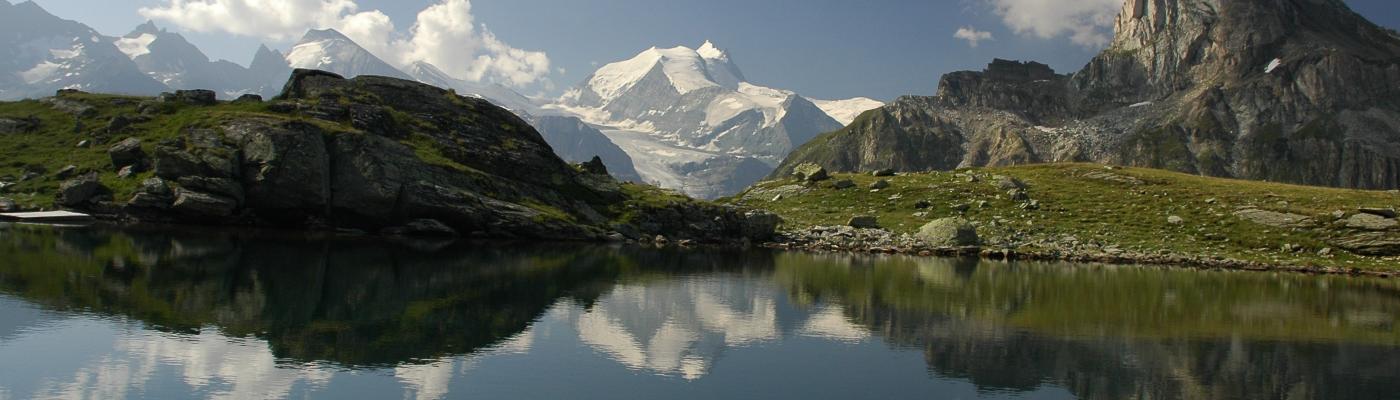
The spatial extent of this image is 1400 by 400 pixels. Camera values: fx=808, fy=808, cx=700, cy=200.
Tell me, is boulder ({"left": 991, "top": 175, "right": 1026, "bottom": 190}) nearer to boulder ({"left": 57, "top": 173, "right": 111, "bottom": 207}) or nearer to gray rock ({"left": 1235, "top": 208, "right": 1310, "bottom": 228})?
gray rock ({"left": 1235, "top": 208, "right": 1310, "bottom": 228})

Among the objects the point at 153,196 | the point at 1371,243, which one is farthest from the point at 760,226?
the point at 153,196

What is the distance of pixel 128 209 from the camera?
288 ft

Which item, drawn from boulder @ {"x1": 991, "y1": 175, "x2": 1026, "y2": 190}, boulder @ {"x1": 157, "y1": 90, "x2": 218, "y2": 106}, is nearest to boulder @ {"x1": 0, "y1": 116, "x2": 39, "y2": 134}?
boulder @ {"x1": 157, "y1": 90, "x2": 218, "y2": 106}

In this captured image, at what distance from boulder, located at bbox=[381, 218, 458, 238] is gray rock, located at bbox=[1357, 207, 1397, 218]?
109746 mm

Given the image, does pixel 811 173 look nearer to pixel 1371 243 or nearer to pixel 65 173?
pixel 1371 243

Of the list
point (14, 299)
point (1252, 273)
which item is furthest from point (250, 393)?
point (1252, 273)

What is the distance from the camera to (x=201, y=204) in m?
86.7

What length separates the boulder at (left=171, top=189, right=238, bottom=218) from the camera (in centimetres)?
8662

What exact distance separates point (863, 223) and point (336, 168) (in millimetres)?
68806

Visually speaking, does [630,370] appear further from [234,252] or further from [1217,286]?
[1217,286]

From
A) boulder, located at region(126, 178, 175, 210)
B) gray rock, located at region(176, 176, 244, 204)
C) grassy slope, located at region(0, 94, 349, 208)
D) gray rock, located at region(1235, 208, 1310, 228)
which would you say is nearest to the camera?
boulder, located at region(126, 178, 175, 210)

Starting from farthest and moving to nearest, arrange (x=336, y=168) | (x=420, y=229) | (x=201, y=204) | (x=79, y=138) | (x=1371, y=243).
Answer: (x=79, y=138)
(x=420, y=229)
(x=336, y=168)
(x=1371, y=243)
(x=201, y=204)

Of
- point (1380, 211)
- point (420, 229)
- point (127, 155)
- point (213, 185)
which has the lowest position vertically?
point (420, 229)

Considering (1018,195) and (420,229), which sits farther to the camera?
(1018,195)
